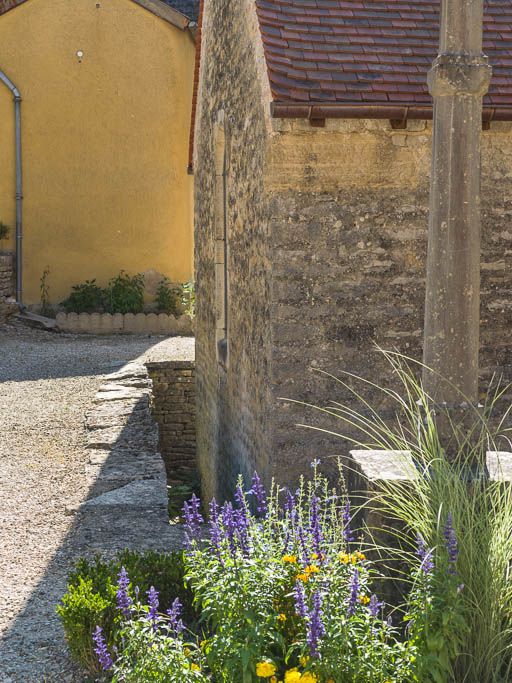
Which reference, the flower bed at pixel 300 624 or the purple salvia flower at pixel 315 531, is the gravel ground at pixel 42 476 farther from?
the purple salvia flower at pixel 315 531

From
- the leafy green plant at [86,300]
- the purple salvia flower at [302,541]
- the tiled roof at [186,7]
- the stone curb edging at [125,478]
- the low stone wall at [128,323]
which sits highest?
the tiled roof at [186,7]

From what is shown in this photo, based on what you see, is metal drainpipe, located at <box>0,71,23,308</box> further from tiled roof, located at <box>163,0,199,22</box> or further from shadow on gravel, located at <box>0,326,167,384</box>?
tiled roof, located at <box>163,0,199,22</box>

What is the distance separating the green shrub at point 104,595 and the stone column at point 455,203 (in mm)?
1410

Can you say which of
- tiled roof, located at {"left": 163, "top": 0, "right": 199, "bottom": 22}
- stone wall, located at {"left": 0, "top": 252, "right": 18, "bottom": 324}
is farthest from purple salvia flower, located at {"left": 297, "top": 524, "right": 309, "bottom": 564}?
tiled roof, located at {"left": 163, "top": 0, "right": 199, "bottom": 22}

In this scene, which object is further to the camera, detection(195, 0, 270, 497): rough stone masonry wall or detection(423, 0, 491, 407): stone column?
detection(195, 0, 270, 497): rough stone masonry wall

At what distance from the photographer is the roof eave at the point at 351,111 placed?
17.6 feet

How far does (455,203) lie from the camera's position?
3.62m

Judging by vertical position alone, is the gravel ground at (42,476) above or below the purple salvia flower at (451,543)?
below

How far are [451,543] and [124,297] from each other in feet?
48.6

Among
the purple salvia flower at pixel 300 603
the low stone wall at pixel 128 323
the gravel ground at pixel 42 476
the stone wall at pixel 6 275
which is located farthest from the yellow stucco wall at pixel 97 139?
the purple salvia flower at pixel 300 603

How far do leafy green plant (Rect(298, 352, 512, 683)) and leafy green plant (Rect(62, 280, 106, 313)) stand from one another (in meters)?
14.3

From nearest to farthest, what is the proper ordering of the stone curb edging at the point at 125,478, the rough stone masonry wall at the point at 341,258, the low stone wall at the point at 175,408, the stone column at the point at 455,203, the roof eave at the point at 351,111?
the stone column at the point at 455,203, the stone curb edging at the point at 125,478, the roof eave at the point at 351,111, the rough stone masonry wall at the point at 341,258, the low stone wall at the point at 175,408

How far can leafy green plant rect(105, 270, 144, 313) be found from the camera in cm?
1730

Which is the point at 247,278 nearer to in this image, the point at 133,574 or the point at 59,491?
the point at 59,491
